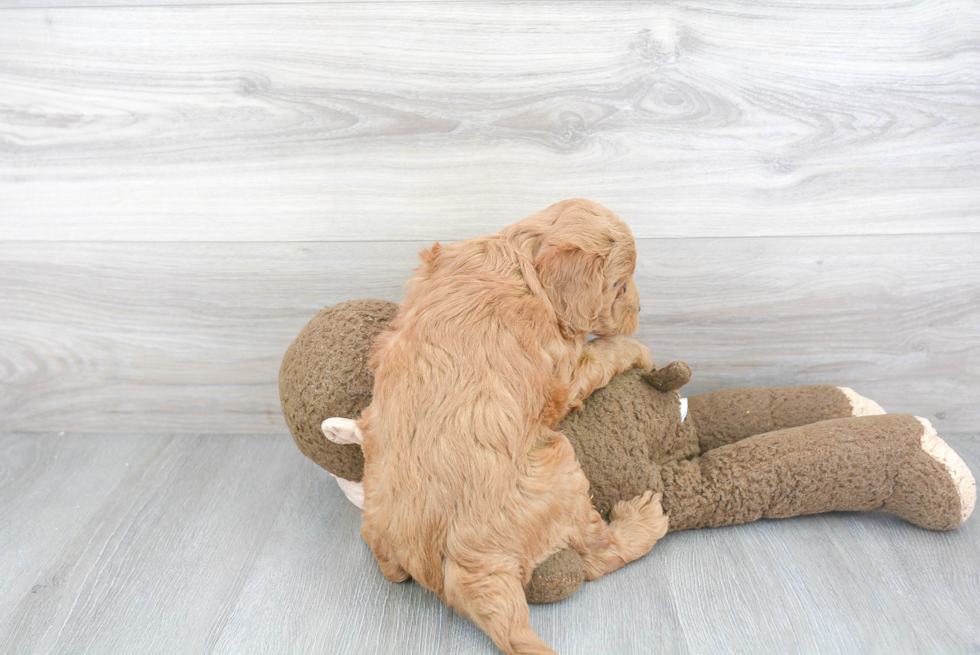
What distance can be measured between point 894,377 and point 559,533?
90 cm

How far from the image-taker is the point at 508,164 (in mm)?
1286

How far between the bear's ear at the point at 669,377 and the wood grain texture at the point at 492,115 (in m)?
0.35

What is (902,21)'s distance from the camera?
1.21m

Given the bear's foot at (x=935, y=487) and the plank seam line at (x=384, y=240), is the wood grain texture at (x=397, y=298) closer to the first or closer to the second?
the plank seam line at (x=384, y=240)

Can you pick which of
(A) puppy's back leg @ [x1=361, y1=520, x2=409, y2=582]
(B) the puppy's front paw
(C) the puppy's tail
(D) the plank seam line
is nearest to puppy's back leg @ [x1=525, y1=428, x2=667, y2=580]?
(B) the puppy's front paw

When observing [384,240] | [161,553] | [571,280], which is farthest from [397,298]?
[161,553]

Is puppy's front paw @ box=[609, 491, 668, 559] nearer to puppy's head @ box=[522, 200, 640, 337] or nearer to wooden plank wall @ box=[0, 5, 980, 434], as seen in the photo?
puppy's head @ box=[522, 200, 640, 337]

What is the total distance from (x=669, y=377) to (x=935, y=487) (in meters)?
0.46

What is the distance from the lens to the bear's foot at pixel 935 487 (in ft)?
3.51

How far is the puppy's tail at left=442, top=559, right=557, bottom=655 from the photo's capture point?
0.84 m

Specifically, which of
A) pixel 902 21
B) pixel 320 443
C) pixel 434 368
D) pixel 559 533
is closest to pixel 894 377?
pixel 902 21

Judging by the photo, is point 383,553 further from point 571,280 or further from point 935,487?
point 935,487

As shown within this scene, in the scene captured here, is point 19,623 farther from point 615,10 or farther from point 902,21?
point 902,21

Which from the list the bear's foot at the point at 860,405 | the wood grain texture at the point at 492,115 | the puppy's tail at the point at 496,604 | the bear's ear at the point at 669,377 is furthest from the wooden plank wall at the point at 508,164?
the puppy's tail at the point at 496,604
